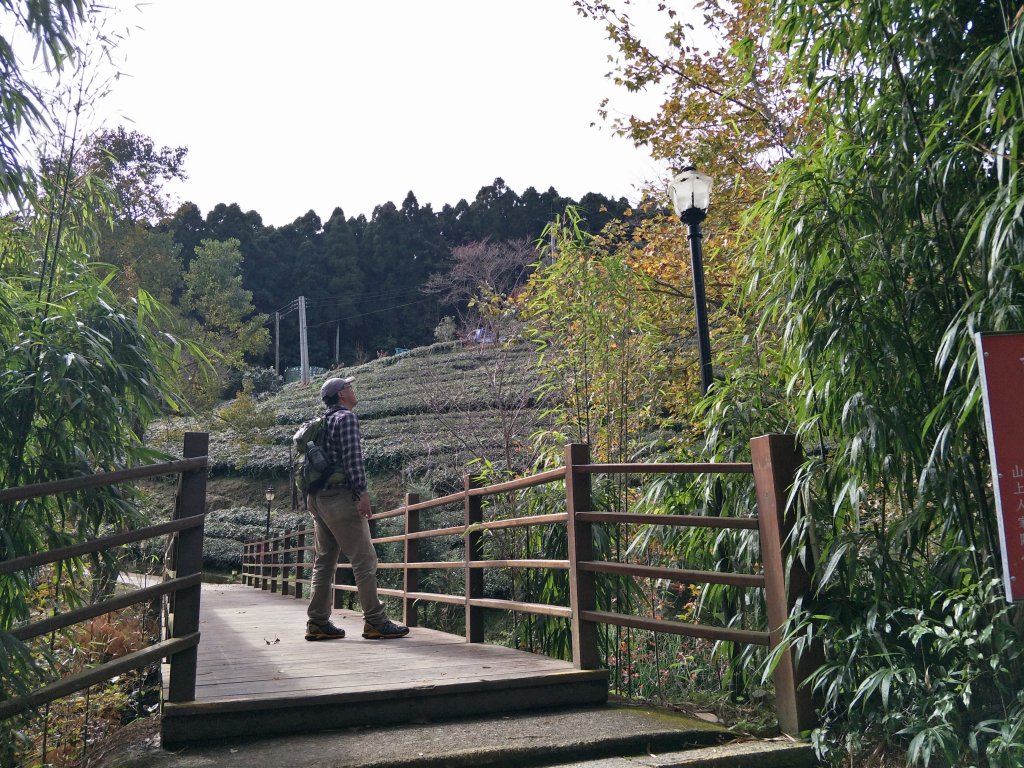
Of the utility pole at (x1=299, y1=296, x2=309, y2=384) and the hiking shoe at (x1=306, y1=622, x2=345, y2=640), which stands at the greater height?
the utility pole at (x1=299, y1=296, x2=309, y2=384)

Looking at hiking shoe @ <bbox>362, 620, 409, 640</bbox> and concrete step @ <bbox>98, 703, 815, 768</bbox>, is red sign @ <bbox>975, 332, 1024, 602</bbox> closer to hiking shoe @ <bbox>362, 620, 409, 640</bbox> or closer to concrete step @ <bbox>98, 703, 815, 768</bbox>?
concrete step @ <bbox>98, 703, 815, 768</bbox>

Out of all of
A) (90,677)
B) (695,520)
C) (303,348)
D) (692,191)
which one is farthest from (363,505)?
(303,348)

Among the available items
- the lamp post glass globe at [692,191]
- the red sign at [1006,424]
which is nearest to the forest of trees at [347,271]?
the lamp post glass globe at [692,191]

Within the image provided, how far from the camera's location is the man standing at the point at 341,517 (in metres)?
5.56

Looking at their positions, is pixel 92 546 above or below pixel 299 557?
above

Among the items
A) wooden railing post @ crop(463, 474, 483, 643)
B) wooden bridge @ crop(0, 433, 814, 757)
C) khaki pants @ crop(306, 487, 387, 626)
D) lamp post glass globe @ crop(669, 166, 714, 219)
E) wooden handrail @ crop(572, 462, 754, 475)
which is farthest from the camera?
lamp post glass globe @ crop(669, 166, 714, 219)

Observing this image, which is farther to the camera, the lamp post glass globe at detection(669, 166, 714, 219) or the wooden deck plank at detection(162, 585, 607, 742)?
the lamp post glass globe at detection(669, 166, 714, 219)

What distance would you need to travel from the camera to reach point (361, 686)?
3.99 m

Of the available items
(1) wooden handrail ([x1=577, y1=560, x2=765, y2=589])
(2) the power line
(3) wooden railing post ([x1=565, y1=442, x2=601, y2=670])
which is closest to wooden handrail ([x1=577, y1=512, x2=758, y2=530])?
(1) wooden handrail ([x1=577, y1=560, x2=765, y2=589])

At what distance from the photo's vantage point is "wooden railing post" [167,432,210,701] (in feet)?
12.2

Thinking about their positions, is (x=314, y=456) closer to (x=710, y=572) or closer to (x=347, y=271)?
(x=710, y=572)

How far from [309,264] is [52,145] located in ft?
166

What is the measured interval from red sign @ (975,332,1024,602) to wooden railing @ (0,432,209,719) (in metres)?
3.14

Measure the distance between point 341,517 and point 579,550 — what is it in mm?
1847
